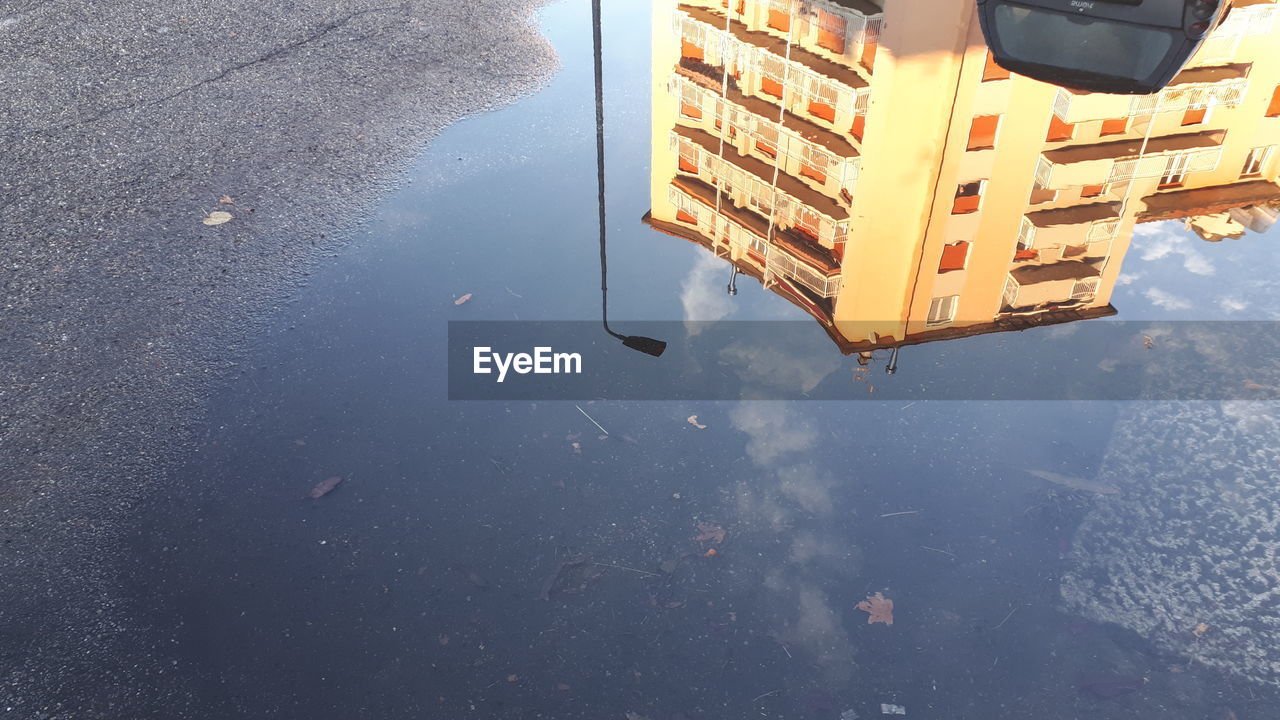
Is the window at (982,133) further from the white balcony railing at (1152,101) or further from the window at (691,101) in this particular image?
the window at (691,101)

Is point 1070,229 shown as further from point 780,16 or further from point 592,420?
point 780,16

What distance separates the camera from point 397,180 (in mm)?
9000

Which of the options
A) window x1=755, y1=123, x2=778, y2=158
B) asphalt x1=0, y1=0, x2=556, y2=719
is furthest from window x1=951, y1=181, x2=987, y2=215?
asphalt x1=0, y1=0, x2=556, y2=719

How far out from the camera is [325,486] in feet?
19.2

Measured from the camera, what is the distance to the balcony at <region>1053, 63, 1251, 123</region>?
10375 millimetres

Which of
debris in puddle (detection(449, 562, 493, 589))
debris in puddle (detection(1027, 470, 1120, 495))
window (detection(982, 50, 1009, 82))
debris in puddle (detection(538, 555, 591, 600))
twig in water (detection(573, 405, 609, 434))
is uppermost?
window (detection(982, 50, 1009, 82))

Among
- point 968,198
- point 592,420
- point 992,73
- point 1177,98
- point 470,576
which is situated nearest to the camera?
point 470,576

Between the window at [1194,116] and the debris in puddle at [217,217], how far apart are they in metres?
11.1

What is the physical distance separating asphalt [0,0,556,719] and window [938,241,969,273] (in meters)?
5.44

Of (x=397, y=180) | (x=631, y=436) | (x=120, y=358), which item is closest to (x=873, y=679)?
(x=631, y=436)

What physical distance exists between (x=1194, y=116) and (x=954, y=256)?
4816 millimetres

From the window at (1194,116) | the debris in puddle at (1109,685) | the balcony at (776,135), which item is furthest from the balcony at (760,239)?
the window at (1194,116)

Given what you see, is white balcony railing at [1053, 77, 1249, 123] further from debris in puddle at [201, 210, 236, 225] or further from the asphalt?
debris in puddle at [201, 210, 236, 225]

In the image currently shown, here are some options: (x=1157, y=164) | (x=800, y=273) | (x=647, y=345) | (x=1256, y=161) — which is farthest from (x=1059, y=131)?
(x=647, y=345)
